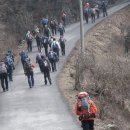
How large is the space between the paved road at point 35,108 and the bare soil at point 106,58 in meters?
0.57

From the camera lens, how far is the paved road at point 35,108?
62.3 feet

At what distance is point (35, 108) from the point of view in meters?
21.5

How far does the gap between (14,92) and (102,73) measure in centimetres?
414

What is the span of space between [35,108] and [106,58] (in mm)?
12443

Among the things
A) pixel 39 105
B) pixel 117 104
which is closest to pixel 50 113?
pixel 39 105

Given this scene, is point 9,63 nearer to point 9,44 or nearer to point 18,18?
point 9,44

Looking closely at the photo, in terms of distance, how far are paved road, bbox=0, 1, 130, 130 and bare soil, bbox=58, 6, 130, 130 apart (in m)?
0.57

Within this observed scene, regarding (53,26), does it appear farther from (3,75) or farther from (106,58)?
(3,75)

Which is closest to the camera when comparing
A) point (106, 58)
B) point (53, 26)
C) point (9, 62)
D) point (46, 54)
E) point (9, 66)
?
point (9, 66)

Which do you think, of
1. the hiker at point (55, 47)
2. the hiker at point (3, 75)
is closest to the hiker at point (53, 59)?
the hiker at point (55, 47)

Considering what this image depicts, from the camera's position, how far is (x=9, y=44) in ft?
130

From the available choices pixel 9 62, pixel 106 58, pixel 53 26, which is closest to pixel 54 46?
Result: pixel 106 58

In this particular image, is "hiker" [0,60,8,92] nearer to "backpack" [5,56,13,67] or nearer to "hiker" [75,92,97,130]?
"backpack" [5,56,13,67]

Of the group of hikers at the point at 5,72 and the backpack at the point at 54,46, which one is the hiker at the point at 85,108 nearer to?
the group of hikers at the point at 5,72
